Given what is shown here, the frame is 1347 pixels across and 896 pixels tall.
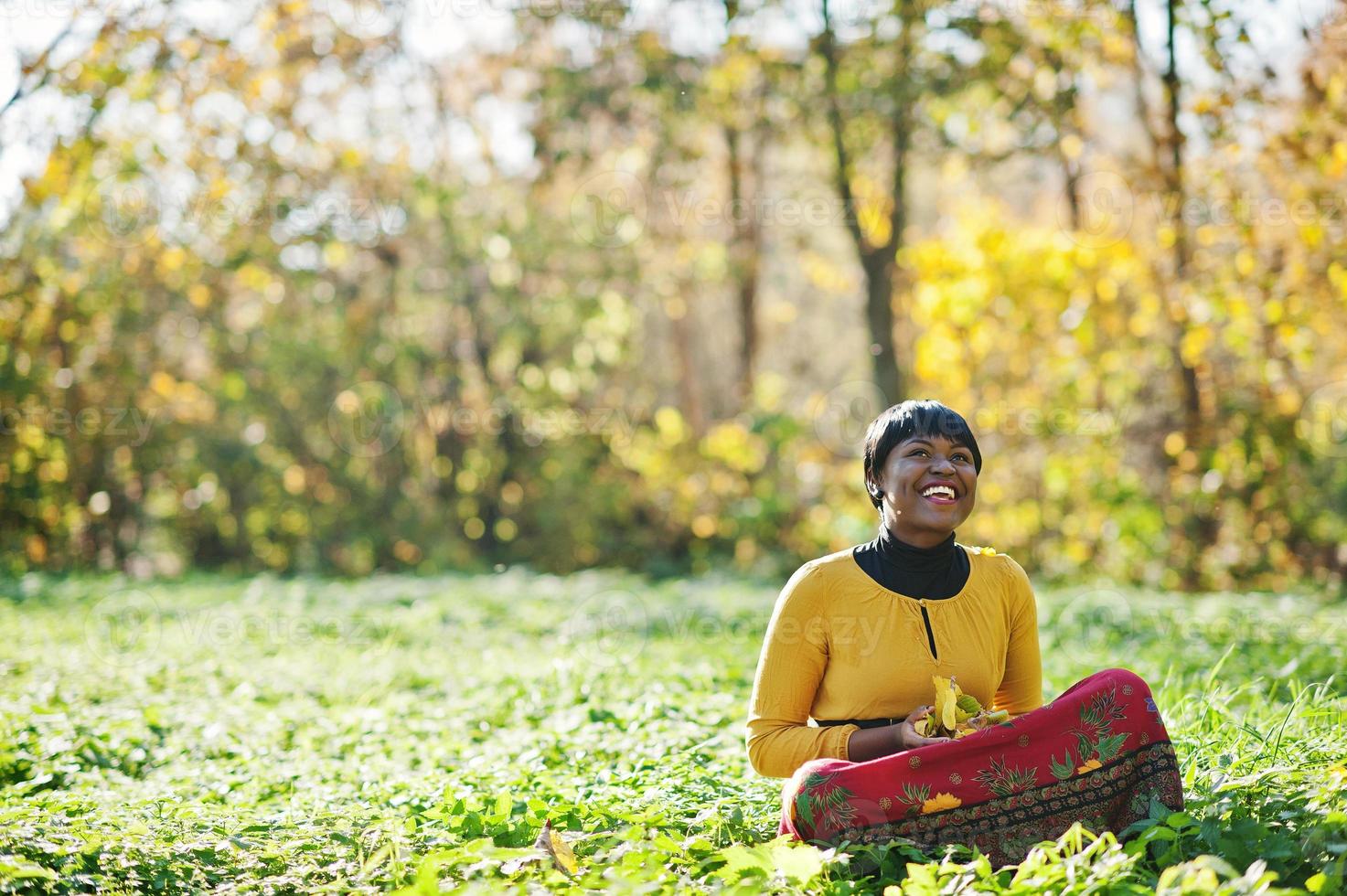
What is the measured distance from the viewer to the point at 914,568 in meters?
3.23

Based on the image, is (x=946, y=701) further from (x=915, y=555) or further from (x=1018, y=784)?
(x=915, y=555)

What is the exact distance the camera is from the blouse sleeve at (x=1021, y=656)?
3352 mm

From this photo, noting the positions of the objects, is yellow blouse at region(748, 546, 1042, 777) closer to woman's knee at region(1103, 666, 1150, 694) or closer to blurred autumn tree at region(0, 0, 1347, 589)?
woman's knee at region(1103, 666, 1150, 694)

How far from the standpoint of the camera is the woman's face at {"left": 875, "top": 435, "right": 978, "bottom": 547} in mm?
3139

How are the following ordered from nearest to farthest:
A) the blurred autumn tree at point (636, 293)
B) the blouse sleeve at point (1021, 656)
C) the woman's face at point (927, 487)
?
the woman's face at point (927, 487)
the blouse sleeve at point (1021, 656)
the blurred autumn tree at point (636, 293)

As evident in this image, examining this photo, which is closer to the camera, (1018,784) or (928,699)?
(1018,784)

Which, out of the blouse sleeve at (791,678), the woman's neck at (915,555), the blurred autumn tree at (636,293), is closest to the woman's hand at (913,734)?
the blouse sleeve at (791,678)

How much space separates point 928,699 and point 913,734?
0.20 metres

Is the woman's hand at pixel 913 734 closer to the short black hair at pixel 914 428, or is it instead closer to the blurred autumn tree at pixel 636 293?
the short black hair at pixel 914 428

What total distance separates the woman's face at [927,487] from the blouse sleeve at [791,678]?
0.92 ft

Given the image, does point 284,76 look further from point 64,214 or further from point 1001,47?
point 1001,47

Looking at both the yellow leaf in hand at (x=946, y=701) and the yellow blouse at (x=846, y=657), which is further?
the yellow blouse at (x=846, y=657)

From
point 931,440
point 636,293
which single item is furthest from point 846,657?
point 636,293

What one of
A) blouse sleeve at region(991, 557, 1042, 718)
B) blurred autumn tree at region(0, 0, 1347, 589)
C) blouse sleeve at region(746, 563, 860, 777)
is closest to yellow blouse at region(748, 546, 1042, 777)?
blouse sleeve at region(746, 563, 860, 777)
